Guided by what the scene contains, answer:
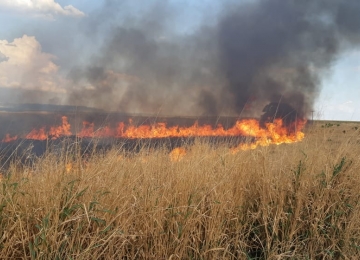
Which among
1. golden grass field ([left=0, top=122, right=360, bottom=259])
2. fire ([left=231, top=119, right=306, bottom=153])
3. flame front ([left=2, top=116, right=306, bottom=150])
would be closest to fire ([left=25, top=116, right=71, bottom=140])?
flame front ([left=2, top=116, right=306, bottom=150])

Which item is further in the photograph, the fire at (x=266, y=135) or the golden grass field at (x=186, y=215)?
the fire at (x=266, y=135)

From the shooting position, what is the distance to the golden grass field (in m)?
3.05

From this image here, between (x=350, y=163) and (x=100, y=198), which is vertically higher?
(x=350, y=163)

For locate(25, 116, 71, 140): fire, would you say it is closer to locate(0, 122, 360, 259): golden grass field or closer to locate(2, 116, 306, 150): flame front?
locate(2, 116, 306, 150): flame front

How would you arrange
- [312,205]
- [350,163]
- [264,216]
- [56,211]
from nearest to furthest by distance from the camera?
[56,211] → [264,216] → [312,205] → [350,163]

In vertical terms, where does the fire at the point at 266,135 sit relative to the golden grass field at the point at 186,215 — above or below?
above

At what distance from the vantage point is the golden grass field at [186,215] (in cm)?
305

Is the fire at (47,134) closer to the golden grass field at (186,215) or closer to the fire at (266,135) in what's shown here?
the golden grass field at (186,215)

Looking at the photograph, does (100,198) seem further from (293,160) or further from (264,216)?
(293,160)

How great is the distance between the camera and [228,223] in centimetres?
372

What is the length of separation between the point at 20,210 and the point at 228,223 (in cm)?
232

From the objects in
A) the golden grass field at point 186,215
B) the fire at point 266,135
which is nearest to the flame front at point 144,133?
the fire at point 266,135

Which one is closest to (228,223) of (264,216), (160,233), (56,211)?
(264,216)

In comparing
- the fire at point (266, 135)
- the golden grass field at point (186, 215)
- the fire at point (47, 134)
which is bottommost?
the golden grass field at point (186, 215)
